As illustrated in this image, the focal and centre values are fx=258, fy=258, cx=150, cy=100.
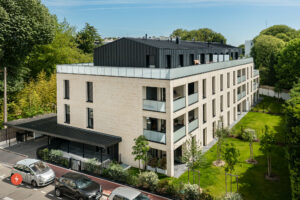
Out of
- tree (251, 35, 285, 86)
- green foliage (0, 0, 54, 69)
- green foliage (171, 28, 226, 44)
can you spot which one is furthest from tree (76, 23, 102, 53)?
tree (251, 35, 285, 86)

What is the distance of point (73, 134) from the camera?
958 inches

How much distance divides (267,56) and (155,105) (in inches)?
2153

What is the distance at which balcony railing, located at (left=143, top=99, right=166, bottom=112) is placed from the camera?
67.2ft

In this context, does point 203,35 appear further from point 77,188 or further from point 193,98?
point 77,188

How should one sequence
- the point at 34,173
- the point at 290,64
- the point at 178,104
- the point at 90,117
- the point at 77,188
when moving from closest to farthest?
the point at 77,188 < the point at 34,173 < the point at 178,104 < the point at 90,117 < the point at 290,64

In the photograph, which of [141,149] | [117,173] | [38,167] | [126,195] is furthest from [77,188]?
[141,149]

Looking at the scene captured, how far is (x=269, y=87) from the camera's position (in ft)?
187

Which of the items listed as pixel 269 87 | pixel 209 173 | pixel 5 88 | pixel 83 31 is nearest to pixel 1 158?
pixel 5 88

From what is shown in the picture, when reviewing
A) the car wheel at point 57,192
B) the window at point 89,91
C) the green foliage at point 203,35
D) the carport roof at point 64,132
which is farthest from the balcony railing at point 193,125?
the green foliage at point 203,35

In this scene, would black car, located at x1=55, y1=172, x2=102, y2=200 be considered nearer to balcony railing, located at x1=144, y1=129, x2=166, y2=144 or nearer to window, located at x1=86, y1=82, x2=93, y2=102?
balcony railing, located at x1=144, y1=129, x2=166, y2=144

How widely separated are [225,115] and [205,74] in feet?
30.0

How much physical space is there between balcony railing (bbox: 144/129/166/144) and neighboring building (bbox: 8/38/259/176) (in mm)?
81

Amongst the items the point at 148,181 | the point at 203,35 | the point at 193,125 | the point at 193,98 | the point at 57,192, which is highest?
the point at 203,35

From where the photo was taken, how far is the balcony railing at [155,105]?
20484 millimetres
